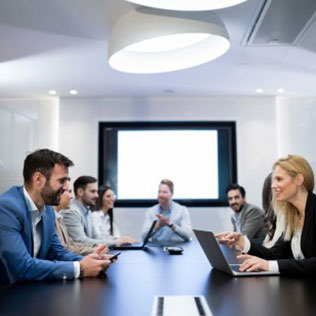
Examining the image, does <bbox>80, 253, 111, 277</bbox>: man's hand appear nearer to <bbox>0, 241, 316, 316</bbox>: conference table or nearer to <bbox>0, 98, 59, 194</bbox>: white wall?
<bbox>0, 241, 316, 316</bbox>: conference table

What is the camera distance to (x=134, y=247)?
10.6 ft

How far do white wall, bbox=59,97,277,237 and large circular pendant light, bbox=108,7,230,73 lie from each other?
2730 mm

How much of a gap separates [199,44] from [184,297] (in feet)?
7.18

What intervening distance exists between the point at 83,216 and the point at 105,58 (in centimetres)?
Result: 175

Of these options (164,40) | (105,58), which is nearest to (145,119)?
(105,58)

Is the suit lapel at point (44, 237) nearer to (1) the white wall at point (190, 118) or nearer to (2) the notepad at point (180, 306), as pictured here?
(2) the notepad at point (180, 306)

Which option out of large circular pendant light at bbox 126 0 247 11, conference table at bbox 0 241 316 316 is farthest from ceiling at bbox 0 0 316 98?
conference table at bbox 0 241 316 316

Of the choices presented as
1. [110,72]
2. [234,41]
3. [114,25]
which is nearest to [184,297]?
[114,25]

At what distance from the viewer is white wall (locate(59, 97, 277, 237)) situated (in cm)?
589

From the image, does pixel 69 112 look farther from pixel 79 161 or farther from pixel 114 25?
pixel 114 25

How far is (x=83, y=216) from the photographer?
3.64 meters

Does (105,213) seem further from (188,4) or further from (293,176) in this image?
(188,4)

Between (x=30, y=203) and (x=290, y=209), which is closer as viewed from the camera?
(x=30, y=203)

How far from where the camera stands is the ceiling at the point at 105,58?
3.26m
